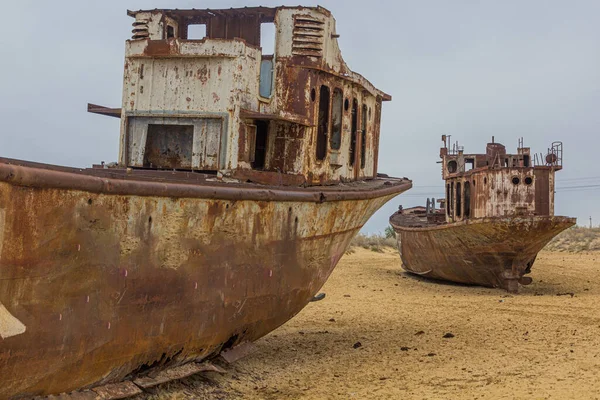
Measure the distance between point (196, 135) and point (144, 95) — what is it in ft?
2.40

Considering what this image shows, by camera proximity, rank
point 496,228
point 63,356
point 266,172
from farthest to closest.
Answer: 1. point 496,228
2. point 266,172
3. point 63,356

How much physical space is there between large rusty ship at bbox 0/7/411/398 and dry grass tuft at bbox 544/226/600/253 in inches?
720

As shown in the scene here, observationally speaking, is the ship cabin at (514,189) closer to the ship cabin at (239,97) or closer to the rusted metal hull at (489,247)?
the rusted metal hull at (489,247)

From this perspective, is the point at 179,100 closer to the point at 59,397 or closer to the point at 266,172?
the point at 266,172

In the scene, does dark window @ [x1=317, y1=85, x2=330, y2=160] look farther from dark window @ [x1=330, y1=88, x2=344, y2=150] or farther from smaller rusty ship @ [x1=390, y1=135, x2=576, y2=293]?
smaller rusty ship @ [x1=390, y1=135, x2=576, y2=293]

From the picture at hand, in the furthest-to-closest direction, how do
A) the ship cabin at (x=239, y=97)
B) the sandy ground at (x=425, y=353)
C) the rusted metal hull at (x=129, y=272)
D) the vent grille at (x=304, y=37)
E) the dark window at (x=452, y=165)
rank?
the dark window at (x=452, y=165) < the vent grille at (x=304, y=37) < the ship cabin at (x=239, y=97) < the sandy ground at (x=425, y=353) < the rusted metal hull at (x=129, y=272)

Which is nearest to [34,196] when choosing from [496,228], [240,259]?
[240,259]

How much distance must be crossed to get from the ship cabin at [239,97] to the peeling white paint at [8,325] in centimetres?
288

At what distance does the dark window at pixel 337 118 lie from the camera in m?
8.59

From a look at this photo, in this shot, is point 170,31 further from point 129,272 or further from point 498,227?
point 498,227

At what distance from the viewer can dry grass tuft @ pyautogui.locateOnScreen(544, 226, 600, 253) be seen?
25.6 m

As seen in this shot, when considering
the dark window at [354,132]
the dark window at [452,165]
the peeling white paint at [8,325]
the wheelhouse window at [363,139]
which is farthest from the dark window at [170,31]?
the dark window at [452,165]

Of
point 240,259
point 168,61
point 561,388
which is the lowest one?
point 561,388

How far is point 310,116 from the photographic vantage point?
25.1 ft
